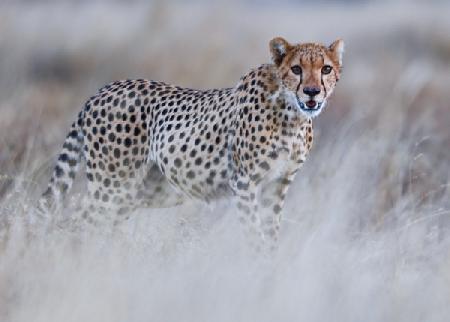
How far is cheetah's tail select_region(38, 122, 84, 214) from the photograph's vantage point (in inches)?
228

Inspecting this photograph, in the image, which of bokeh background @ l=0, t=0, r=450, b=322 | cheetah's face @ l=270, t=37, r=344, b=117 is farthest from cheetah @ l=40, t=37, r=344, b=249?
bokeh background @ l=0, t=0, r=450, b=322

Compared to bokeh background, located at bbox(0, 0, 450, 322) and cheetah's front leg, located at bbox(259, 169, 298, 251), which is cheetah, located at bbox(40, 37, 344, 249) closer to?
cheetah's front leg, located at bbox(259, 169, 298, 251)

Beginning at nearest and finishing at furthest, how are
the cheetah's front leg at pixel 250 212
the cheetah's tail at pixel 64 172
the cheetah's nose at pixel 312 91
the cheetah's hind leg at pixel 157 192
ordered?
the cheetah's nose at pixel 312 91, the cheetah's front leg at pixel 250 212, the cheetah's tail at pixel 64 172, the cheetah's hind leg at pixel 157 192

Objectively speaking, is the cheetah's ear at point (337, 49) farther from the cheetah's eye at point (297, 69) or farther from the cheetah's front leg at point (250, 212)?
the cheetah's front leg at point (250, 212)

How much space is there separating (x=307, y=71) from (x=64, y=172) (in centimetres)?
125

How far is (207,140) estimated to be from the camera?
18.7ft

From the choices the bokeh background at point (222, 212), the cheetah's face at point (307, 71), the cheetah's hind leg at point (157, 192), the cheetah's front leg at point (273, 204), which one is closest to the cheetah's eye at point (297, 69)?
the cheetah's face at point (307, 71)

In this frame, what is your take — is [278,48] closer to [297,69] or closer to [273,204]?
[297,69]

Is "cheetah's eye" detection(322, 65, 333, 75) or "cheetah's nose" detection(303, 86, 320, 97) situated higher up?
"cheetah's eye" detection(322, 65, 333, 75)

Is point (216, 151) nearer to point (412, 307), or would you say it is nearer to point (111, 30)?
point (412, 307)

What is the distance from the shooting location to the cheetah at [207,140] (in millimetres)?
5383

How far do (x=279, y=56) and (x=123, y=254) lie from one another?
3.63ft

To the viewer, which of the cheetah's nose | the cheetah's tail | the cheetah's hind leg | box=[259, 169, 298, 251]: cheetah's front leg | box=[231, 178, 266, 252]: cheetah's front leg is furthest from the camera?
the cheetah's hind leg

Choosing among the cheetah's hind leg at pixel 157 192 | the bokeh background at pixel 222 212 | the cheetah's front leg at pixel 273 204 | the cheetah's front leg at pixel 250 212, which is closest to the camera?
the bokeh background at pixel 222 212
